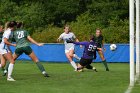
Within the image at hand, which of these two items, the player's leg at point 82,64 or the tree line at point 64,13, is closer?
the player's leg at point 82,64

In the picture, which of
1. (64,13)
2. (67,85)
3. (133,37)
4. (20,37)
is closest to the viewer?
(133,37)

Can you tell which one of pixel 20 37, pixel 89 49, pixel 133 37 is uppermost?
pixel 133 37

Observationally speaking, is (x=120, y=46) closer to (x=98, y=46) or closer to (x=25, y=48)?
(x=98, y=46)

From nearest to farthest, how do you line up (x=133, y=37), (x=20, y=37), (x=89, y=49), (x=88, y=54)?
1. (x=133, y=37)
2. (x=20, y=37)
3. (x=89, y=49)
4. (x=88, y=54)

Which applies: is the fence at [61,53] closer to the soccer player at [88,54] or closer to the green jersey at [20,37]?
the soccer player at [88,54]

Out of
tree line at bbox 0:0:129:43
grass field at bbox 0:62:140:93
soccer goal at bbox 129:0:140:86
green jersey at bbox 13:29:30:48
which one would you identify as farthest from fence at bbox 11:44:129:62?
soccer goal at bbox 129:0:140:86

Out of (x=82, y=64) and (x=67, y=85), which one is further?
(x=82, y=64)

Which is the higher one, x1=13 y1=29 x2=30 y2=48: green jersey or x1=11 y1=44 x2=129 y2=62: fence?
x1=13 y1=29 x2=30 y2=48: green jersey

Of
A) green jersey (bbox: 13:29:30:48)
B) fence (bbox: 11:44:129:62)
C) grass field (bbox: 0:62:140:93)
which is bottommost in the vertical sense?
fence (bbox: 11:44:129:62)

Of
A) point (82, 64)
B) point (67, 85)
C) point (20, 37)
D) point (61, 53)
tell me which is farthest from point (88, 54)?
point (61, 53)

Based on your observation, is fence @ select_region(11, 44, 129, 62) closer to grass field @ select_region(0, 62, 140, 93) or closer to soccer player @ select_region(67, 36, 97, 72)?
soccer player @ select_region(67, 36, 97, 72)

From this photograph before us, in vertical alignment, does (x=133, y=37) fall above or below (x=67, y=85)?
above

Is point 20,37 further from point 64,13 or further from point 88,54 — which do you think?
point 64,13

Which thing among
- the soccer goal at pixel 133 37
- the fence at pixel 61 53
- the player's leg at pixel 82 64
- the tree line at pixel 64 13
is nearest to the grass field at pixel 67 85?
the soccer goal at pixel 133 37
